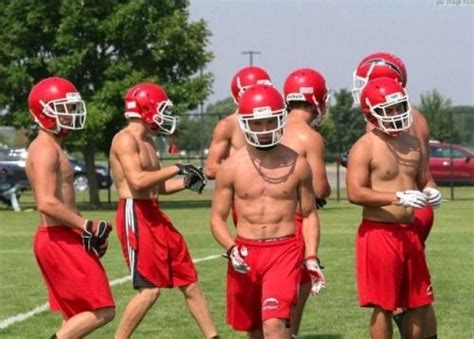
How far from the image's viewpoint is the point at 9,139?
65.8 m

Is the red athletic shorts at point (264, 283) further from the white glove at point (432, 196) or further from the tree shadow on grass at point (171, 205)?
the tree shadow on grass at point (171, 205)

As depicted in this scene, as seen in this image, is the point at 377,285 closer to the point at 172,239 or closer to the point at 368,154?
the point at 368,154

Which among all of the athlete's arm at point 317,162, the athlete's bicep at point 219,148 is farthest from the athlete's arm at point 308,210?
the athlete's bicep at point 219,148

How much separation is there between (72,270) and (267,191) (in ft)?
4.60

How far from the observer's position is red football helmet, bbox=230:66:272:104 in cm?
988

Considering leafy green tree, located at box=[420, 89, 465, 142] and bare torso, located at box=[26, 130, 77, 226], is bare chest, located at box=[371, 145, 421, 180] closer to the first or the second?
bare torso, located at box=[26, 130, 77, 226]

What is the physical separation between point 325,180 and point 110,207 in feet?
89.4

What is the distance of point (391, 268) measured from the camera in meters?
8.38

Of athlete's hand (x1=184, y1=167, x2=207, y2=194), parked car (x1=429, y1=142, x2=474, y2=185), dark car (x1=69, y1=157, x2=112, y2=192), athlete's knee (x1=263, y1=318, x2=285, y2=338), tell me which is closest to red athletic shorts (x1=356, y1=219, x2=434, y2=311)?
athlete's knee (x1=263, y1=318, x2=285, y2=338)

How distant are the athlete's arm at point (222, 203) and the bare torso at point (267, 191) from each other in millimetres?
54

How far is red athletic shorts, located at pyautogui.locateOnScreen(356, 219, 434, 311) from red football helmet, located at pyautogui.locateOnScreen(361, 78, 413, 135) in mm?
689

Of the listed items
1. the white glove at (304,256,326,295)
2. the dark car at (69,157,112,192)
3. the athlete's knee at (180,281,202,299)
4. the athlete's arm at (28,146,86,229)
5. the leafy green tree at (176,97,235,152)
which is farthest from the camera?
the dark car at (69,157,112,192)

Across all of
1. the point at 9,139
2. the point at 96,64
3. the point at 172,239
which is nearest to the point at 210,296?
the point at 172,239

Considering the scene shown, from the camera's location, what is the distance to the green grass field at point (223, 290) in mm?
10852
